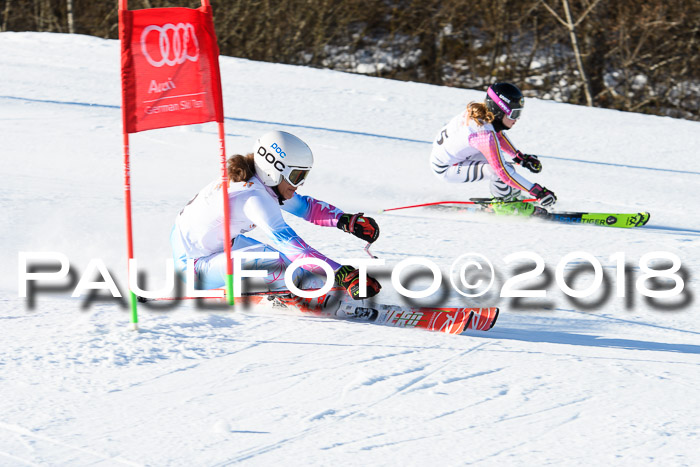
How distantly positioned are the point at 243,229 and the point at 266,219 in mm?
404

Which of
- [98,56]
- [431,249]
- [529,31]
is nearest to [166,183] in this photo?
[431,249]

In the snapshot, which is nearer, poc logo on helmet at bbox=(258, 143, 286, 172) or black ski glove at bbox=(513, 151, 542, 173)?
poc logo on helmet at bbox=(258, 143, 286, 172)

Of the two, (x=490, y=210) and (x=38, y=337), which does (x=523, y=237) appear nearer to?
(x=490, y=210)

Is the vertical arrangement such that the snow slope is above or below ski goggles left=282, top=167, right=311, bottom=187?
below

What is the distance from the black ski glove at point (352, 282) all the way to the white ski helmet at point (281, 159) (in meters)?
0.56

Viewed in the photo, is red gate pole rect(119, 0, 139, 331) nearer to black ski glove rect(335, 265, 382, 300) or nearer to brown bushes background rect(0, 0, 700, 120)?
black ski glove rect(335, 265, 382, 300)

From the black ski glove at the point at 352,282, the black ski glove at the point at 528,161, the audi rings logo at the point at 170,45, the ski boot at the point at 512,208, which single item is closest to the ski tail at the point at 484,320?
the black ski glove at the point at 352,282

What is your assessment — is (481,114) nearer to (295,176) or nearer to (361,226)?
(361,226)

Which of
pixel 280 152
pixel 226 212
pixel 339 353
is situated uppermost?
pixel 280 152

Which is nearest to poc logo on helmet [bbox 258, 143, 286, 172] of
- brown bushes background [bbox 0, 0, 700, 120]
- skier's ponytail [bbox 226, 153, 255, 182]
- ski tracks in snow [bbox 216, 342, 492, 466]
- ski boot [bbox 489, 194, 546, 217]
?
skier's ponytail [bbox 226, 153, 255, 182]

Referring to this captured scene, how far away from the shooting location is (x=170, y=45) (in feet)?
13.7

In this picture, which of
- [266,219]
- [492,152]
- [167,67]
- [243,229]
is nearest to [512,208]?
[492,152]

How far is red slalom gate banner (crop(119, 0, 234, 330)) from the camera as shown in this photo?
13.5 feet

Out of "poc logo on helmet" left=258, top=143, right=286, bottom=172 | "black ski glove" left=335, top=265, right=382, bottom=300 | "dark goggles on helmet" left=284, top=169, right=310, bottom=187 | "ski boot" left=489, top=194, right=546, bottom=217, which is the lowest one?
"black ski glove" left=335, top=265, right=382, bottom=300
